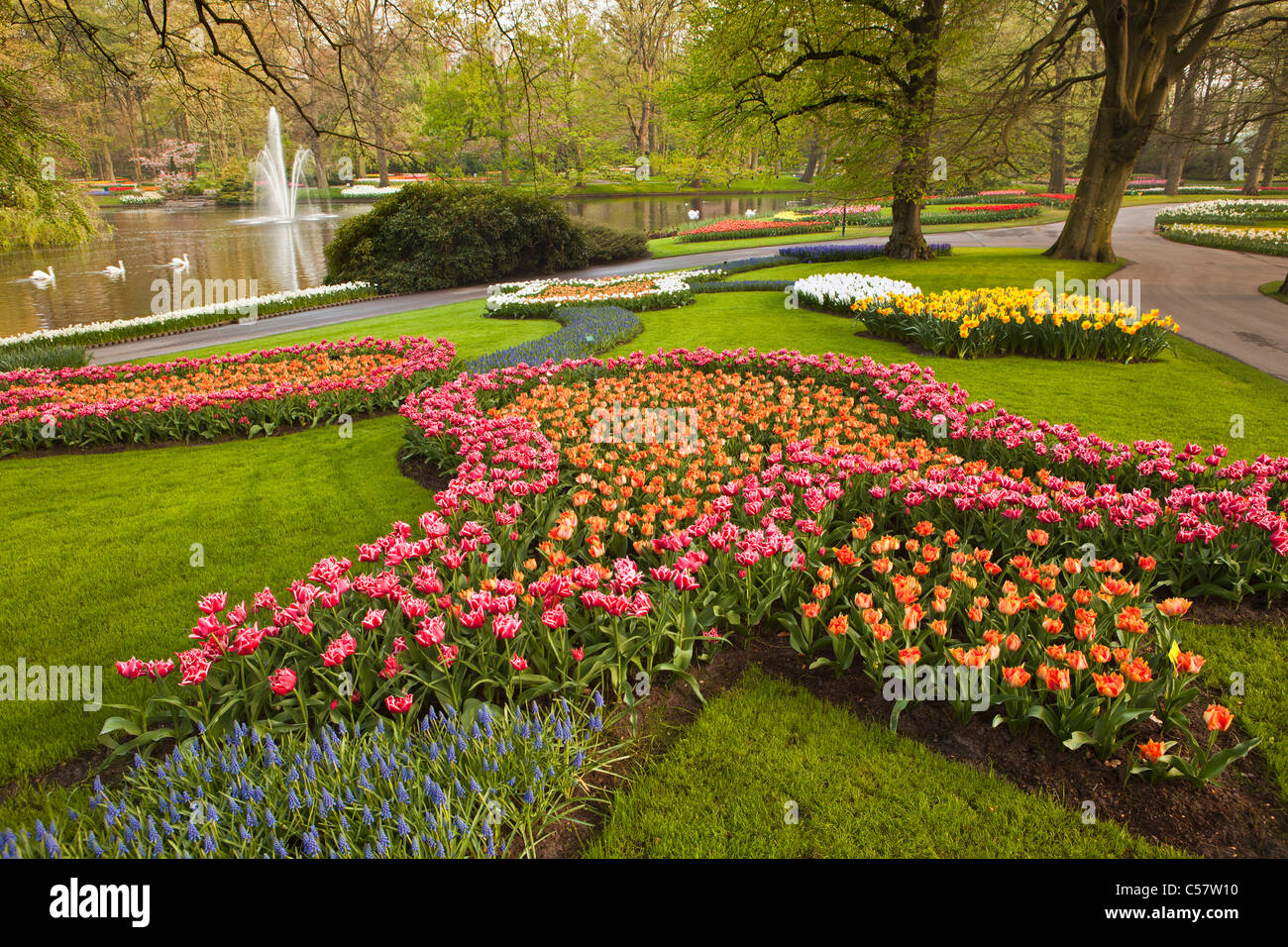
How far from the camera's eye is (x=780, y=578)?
3742 millimetres

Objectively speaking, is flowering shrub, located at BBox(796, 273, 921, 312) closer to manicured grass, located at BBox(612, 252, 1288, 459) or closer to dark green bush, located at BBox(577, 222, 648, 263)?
manicured grass, located at BBox(612, 252, 1288, 459)

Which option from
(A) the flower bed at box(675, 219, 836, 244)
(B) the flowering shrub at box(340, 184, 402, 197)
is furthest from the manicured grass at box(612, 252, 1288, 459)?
(B) the flowering shrub at box(340, 184, 402, 197)

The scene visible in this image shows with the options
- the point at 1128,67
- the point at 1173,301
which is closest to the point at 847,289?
the point at 1173,301

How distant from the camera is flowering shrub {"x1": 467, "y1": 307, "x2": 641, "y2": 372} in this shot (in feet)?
30.5

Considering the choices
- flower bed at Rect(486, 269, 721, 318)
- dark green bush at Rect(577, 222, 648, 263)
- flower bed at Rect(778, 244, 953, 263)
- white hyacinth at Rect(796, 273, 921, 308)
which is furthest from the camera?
dark green bush at Rect(577, 222, 648, 263)

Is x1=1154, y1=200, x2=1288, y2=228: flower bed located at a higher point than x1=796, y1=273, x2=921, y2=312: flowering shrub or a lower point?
higher

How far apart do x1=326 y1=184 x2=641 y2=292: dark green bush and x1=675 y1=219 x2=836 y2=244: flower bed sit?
11298 millimetres

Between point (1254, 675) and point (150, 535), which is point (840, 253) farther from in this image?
point (150, 535)

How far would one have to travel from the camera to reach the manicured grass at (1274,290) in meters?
13.5

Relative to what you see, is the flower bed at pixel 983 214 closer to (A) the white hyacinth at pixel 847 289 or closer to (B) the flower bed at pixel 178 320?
(A) the white hyacinth at pixel 847 289

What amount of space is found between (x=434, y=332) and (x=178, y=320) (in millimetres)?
6571
